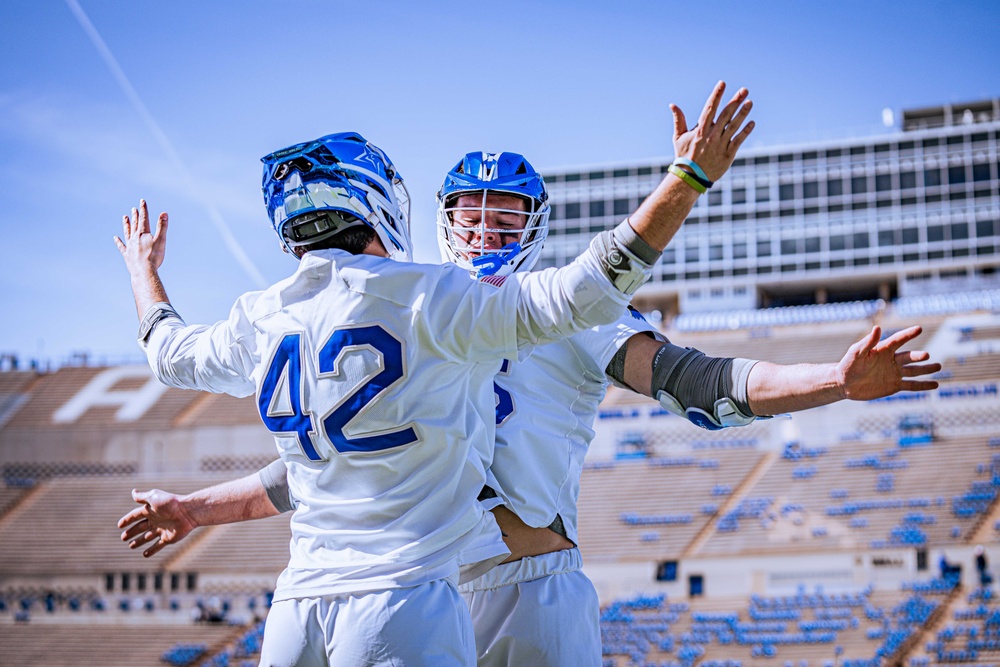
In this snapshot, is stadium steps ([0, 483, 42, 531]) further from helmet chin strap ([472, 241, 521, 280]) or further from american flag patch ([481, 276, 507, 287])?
american flag patch ([481, 276, 507, 287])

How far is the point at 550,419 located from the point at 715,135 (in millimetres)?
1055

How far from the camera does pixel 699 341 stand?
37.1 meters

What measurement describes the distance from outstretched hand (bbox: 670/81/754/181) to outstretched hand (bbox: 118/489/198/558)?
1.87 m

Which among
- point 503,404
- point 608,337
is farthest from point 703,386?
point 503,404

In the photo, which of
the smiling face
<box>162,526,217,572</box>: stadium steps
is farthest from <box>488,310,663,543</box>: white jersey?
<box>162,526,217,572</box>: stadium steps

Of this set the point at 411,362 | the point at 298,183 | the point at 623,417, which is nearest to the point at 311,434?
the point at 411,362

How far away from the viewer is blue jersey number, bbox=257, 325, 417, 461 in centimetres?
237

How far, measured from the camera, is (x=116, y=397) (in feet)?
126

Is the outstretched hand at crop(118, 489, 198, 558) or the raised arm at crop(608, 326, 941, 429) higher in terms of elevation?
the raised arm at crop(608, 326, 941, 429)

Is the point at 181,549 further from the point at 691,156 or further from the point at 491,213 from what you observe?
the point at 691,156

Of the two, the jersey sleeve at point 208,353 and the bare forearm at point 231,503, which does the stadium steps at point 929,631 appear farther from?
the jersey sleeve at point 208,353

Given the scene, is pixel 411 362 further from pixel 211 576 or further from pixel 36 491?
pixel 36 491

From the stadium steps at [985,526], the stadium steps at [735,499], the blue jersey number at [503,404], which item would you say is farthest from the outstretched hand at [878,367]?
the stadium steps at [735,499]

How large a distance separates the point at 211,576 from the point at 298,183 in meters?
27.5
